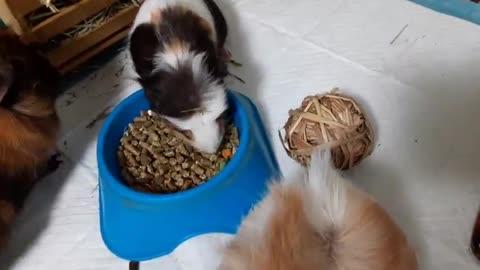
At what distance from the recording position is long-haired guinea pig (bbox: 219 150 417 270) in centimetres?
72

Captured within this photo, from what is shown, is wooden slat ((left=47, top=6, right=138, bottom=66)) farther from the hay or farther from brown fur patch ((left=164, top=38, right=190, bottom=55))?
brown fur patch ((left=164, top=38, right=190, bottom=55))

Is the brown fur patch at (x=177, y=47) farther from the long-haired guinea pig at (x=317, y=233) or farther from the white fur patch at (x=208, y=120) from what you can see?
the long-haired guinea pig at (x=317, y=233)

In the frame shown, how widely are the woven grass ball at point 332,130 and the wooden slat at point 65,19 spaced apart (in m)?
0.53

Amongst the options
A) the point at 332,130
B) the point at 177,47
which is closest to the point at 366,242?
the point at 332,130

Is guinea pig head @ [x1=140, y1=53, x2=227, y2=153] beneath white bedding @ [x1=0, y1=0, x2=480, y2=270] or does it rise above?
above

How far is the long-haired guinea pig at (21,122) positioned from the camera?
1.16m

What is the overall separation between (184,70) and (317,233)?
462 millimetres

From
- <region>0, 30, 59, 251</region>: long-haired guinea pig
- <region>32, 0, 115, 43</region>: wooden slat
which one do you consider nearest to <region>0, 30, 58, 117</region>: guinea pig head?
<region>0, 30, 59, 251</region>: long-haired guinea pig

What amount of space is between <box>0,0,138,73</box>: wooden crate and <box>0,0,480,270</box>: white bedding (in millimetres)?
78

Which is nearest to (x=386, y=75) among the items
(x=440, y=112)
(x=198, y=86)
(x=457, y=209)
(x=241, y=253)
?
(x=440, y=112)

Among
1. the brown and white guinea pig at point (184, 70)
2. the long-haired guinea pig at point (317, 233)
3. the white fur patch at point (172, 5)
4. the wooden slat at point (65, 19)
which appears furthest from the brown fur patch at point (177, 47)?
the long-haired guinea pig at point (317, 233)

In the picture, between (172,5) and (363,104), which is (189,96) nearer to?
(172,5)

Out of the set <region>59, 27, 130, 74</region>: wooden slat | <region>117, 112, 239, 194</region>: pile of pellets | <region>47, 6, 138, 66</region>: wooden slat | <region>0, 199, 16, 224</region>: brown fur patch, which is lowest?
<region>0, 199, 16, 224</region>: brown fur patch

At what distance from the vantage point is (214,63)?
115 centimetres
